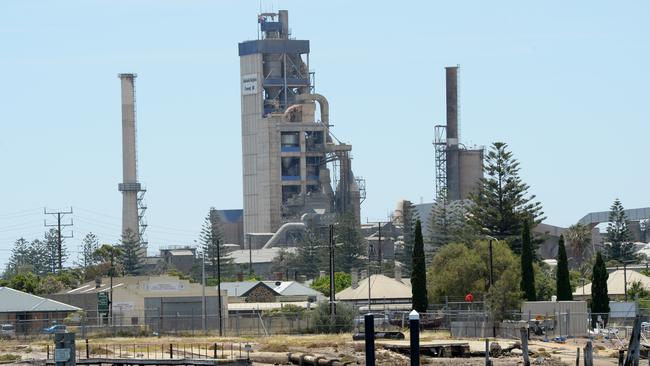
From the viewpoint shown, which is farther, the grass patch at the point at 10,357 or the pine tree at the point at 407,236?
the pine tree at the point at 407,236

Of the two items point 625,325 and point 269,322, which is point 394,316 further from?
point 625,325

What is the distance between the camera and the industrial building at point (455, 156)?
173625 millimetres

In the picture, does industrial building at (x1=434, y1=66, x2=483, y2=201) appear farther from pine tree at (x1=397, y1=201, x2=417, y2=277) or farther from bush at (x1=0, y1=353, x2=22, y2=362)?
bush at (x1=0, y1=353, x2=22, y2=362)

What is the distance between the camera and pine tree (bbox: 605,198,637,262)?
6299 inches

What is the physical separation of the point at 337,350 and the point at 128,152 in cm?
12080

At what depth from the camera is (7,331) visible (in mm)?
86250

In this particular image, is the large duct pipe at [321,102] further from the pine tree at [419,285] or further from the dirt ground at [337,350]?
the dirt ground at [337,350]

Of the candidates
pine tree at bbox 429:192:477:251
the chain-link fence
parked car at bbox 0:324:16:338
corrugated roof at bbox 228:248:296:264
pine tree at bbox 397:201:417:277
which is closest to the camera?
the chain-link fence

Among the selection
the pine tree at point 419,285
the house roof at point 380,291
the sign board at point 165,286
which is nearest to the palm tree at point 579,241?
the house roof at point 380,291

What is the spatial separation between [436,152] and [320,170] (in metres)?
22.7

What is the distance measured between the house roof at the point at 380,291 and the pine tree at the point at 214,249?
6480 centimetres

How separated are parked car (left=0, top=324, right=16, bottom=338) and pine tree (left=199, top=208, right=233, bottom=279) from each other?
8387 cm

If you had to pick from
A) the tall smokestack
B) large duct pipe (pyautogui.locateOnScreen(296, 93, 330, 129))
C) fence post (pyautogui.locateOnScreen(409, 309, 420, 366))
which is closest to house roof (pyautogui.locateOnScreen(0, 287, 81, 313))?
fence post (pyautogui.locateOnScreen(409, 309, 420, 366))

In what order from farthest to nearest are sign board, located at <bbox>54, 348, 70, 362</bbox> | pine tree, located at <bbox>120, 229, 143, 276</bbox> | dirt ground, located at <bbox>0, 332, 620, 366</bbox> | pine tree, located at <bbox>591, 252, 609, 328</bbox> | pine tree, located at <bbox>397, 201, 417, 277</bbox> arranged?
pine tree, located at <bbox>120, 229, 143, 276</bbox> < pine tree, located at <bbox>397, 201, 417, 277</bbox> < pine tree, located at <bbox>591, 252, 609, 328</bbox> < dirt ground, located at <bbox>0, 332, 620, 366</bbox> < sign board, located at <bbox>54, 348, 70, 362</bbox>
